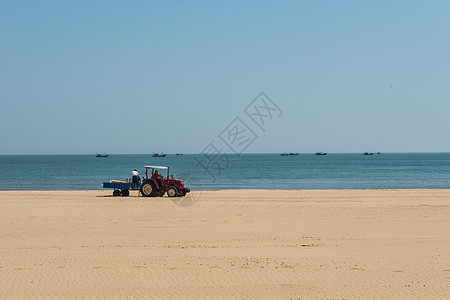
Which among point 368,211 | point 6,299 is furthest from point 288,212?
point 6,299

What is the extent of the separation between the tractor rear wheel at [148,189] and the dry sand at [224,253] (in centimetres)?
413

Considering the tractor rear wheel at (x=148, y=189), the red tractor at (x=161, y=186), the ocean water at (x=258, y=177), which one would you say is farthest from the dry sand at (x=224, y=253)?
the ocean water at (x=258, y=177)

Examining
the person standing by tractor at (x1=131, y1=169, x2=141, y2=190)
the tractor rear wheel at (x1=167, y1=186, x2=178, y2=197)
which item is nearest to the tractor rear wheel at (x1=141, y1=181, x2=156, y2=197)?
the person standing by tractor at (x1=131, y1=169, x2=141, y2=190)

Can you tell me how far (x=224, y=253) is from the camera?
35.1 ft

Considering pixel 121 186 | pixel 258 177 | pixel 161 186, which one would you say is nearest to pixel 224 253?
pixel 161 186

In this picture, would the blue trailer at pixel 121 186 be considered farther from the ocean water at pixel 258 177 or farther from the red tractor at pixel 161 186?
the ocean water at pixel 258 177

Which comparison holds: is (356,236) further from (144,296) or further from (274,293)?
(144,296)

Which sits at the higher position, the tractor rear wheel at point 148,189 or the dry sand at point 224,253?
the dry sand at point 224,253

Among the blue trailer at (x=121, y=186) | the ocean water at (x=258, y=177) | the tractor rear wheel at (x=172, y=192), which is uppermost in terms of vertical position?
the tractor rear wheel at (x=172, y=192)

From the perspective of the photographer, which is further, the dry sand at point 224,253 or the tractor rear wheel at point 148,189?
the tractor rear wheel at point 148,189

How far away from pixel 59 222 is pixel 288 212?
26.9ft

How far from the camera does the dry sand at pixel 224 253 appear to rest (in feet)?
26.1

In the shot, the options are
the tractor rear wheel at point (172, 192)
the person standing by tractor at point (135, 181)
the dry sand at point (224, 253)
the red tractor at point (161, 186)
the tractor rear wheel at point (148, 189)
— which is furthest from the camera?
the person standing by tractor at point (135, 181)

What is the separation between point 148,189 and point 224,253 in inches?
525
